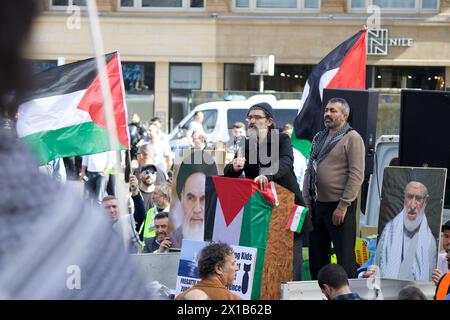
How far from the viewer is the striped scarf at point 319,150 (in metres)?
7.89

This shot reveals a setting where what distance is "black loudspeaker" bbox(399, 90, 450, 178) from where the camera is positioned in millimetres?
8906

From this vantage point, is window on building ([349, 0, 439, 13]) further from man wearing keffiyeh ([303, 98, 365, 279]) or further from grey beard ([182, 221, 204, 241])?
grey beard ([182, 221, 204, 241])

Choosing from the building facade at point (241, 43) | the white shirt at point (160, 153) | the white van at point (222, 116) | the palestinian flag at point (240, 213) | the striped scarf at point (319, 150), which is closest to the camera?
the palestinian flag at point (240, 213)

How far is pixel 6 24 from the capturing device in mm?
1000

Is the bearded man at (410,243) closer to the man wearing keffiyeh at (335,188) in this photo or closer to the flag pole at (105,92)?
the man wearing keffiyeh at (335,188)

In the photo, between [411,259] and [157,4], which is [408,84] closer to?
[157,4]

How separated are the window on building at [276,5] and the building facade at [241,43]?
3 cm

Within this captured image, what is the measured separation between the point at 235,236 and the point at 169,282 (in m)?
0.74

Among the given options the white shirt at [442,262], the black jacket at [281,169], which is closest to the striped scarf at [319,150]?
the black jacket at [281,169]

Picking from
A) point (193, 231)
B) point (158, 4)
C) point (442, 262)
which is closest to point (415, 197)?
point (442, 262)

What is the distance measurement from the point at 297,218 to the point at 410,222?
2.86 feet

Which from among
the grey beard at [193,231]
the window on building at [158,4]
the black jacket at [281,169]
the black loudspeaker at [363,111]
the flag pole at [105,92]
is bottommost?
the grey beard at [193,231]
